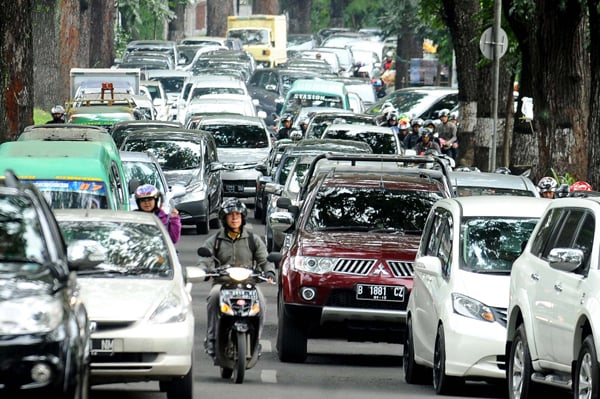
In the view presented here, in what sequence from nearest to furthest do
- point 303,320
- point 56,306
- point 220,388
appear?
point 56,306 → point 220,388 → point 303,320

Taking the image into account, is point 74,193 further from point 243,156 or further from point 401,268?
point 243,156

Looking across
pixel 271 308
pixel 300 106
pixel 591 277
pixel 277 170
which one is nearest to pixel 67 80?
pixel 300 106

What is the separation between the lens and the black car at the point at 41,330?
9.22 m

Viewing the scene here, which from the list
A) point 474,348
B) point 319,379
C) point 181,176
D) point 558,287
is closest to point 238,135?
point 181,176

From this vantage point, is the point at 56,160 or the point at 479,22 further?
the point at 479,22

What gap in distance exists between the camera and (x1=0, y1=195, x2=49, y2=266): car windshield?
34.4 ft

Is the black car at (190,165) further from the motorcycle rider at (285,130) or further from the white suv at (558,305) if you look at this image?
the white suv at (558,305)

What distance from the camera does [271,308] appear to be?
21.3 m

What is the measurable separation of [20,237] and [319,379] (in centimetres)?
511

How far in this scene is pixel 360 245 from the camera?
16422mm

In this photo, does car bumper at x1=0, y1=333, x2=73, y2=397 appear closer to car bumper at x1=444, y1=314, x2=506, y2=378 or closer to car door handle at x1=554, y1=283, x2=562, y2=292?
car door handle at x1=554, y1=283, x2=562, y2=292

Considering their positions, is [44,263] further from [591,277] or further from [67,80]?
[67,80]

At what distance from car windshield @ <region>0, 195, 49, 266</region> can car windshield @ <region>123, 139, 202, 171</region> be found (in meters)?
19.2

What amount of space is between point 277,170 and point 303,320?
13452 mm
